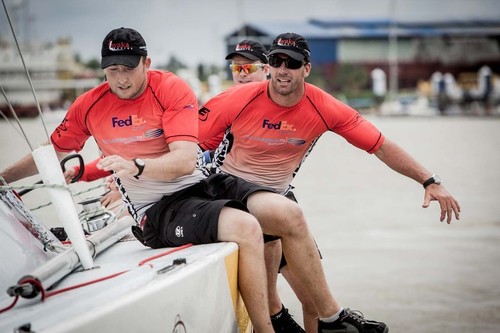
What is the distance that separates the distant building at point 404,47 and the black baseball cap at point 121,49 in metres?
72.1

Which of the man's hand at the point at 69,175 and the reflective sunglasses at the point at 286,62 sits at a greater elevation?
the reflective sunglasses at the point at 286,62

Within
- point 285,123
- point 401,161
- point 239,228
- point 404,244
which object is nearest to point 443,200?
point 401,161

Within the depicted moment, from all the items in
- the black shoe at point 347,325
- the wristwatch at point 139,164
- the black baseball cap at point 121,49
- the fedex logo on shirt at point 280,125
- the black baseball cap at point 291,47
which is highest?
the black baseball cap at point 121,49

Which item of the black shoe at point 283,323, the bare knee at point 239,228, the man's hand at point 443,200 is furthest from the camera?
the black shoe at point 283,323

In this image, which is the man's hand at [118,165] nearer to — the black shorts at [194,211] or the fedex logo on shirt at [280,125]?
the black shorts at [194,211]

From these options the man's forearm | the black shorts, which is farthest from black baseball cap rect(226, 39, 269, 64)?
the black shorts

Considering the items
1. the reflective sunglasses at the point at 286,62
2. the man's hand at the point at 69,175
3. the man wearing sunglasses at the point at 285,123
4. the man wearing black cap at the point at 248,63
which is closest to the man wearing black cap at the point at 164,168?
the man's hand at the point at 69,175

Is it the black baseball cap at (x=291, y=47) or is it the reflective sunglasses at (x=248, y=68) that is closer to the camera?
the black baseball cap at (x=291, y=47)

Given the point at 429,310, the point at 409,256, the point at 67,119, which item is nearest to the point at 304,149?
the point at 67,119

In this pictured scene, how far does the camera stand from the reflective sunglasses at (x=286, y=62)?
4.44 meters

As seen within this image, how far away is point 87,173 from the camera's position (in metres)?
5.18

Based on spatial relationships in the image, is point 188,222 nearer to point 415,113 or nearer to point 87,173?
point 87,173

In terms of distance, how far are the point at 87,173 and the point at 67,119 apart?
1.16m

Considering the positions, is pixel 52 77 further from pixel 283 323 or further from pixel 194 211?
pixel 194 211
